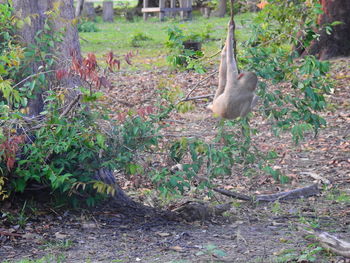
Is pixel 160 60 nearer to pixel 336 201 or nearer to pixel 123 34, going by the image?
pixel 123 34

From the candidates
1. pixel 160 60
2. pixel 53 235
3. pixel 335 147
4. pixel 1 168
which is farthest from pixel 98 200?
pixel 160 60

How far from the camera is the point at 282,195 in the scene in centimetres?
708

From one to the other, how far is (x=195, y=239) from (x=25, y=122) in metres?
1.85

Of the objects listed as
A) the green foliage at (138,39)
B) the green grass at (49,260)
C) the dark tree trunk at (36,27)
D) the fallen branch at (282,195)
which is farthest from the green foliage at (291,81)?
the green foliage at (138,39)

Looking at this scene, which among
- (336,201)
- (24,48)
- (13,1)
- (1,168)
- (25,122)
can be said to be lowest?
(336,201)

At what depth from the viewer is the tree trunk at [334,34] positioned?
13.2 metres

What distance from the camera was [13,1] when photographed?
6438 millimetres

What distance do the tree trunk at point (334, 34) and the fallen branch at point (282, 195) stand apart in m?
6.41

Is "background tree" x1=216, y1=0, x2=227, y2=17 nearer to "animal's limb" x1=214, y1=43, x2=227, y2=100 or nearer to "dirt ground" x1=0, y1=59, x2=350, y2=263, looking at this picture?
"dirt ground" x1=0, y1=59, x2=350, y2=263

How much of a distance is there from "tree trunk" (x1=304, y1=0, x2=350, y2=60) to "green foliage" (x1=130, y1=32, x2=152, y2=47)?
6383mm

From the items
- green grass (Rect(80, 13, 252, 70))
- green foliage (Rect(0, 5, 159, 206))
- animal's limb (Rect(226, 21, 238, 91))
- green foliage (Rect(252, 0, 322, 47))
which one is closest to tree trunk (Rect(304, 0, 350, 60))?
green grass (Rect(80, 13, 252, 70))

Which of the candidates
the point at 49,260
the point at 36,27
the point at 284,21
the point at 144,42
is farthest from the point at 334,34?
the point at 49,260

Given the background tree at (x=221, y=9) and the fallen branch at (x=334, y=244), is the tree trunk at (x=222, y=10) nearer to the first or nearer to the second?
the background tree at (x=221, y=9)

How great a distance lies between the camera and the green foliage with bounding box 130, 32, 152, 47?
1844 cm
